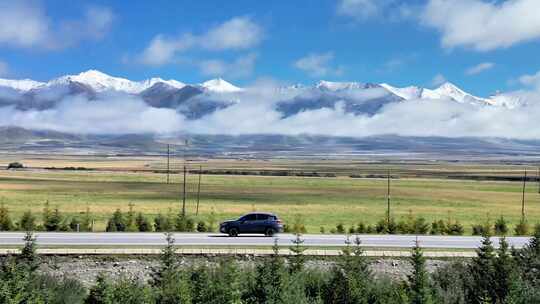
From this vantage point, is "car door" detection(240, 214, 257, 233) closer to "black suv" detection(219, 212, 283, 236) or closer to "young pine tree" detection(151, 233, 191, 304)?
"black suv" detection(219, 212, 283, 236)

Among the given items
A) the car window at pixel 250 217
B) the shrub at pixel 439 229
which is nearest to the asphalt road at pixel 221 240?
the car window at pixel 250 217

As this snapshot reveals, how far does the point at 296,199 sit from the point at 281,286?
206ft

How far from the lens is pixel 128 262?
1310 inches

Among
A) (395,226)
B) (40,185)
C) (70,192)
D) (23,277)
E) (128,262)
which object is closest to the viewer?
(23,277)

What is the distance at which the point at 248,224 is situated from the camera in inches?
1652

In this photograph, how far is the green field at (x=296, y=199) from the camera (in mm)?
66000

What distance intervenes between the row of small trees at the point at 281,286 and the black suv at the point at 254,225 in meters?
14.6

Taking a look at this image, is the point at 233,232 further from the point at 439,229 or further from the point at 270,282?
the point at 270,282

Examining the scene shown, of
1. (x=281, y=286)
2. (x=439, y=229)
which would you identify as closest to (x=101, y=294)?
(x=281, y=286)

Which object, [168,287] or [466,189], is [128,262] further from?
[466,189]

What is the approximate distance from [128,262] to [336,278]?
1362 centimetres

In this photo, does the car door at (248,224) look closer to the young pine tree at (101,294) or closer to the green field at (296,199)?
the green field at (296,199)

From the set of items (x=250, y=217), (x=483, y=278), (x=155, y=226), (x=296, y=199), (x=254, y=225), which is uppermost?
(x=250, y=217)

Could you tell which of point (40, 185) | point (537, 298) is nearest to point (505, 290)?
point (537, 298)
